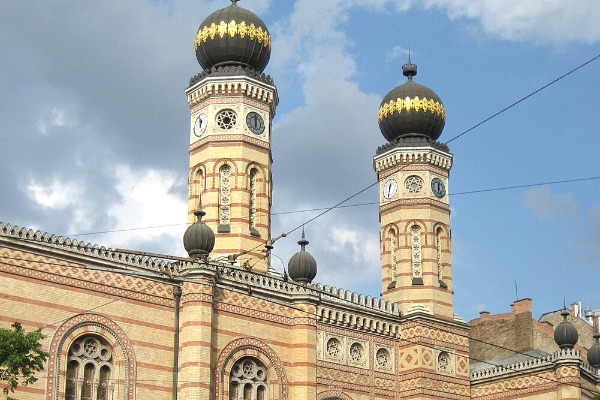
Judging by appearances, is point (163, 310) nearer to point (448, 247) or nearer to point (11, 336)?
point (11, 336)

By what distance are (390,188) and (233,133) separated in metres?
6.33

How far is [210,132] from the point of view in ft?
111

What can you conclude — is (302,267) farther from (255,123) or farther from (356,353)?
(255,123)

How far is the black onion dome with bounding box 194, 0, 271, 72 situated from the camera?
34812 millimetres

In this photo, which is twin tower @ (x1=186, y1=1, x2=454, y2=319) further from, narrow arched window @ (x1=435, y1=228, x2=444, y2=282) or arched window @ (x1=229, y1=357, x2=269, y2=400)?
arched window @ (x1=229, y1=357, x2=269, y2=400)

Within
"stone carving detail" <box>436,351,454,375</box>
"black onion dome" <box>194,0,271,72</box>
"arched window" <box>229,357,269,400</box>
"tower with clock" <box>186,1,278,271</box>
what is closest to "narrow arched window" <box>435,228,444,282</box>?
"stone carving detail" <box>436,351,454,375</box>

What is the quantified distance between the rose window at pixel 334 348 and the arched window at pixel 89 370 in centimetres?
723

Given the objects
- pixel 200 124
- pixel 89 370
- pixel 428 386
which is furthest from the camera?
pixel 200 124

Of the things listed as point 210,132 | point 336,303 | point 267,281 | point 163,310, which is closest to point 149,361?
point 163,310

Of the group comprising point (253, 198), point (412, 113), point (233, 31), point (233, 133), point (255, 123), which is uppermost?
point (233, 31)

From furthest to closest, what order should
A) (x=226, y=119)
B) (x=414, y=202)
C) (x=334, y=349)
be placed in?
(x=414, y=202) → (x=226, y=119) → (x=334, y=349)

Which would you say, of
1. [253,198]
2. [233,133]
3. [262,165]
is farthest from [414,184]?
[233,133]

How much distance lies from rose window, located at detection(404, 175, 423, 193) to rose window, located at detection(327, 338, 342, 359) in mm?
7126

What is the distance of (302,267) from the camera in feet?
104
